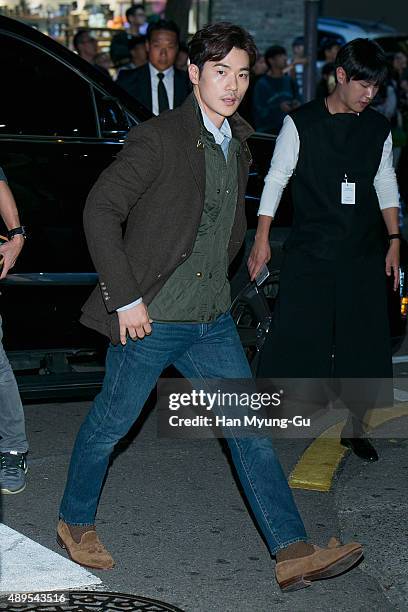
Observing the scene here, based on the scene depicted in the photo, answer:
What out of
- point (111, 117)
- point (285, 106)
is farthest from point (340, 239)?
point (285, 106)

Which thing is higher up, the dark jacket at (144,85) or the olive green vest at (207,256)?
the olive green vest at (207,256)

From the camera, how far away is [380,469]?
5887 mm

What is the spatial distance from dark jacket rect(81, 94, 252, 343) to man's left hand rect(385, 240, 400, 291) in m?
1.86

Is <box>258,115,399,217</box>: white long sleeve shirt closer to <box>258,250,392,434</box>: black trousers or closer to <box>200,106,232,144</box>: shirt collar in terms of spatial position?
<box>258,250,392,434</box>: black trousers

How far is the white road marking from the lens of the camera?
4.43 meters

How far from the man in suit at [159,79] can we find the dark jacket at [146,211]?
5141mm

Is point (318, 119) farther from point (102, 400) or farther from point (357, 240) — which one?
point (102, 400)

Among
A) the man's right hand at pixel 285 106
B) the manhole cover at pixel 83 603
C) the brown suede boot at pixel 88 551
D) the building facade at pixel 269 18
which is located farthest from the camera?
the building facade at pixel 269 18

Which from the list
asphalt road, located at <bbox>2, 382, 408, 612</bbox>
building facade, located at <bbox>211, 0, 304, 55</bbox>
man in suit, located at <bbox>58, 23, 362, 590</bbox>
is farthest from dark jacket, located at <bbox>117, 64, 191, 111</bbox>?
building facade, located at <bbox>211, 0, 304, 55</bbox>

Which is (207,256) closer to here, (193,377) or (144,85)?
(193,377)

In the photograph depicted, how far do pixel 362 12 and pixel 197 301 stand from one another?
27162 millimetres

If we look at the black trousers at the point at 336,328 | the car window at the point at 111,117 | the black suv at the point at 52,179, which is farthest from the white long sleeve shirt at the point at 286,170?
the car window at the point at 111,117

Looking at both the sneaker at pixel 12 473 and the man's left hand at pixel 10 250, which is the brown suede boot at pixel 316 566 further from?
the man's left hand at pixel 10 250

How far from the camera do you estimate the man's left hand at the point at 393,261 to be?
594cm
